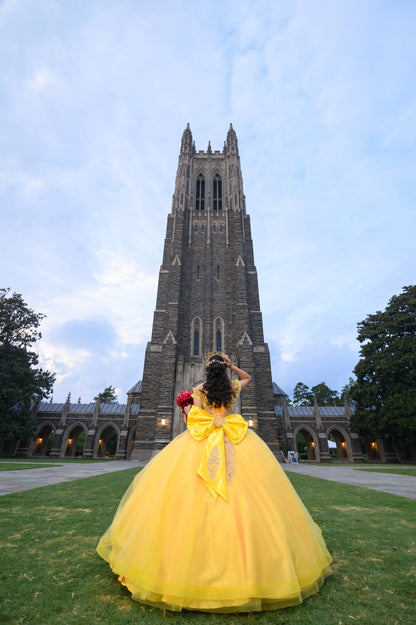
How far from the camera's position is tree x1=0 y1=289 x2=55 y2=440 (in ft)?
86.7

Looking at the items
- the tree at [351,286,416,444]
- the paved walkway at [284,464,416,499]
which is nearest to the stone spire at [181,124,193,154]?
the tree at [351,286,416,444]

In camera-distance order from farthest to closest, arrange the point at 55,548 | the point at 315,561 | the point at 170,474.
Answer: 1. the point at 55,548
2. the point at 170,474
3. the point at 315,561

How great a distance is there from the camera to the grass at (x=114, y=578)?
1.85 m

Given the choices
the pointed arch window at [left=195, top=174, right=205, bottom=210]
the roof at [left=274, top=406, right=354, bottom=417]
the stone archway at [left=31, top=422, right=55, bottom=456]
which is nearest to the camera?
the pointed arch window at [left=195, top=174, right=205, bottom=210]

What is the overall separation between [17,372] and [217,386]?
3026cm

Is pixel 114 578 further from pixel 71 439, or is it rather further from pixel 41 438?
pixel 41 438

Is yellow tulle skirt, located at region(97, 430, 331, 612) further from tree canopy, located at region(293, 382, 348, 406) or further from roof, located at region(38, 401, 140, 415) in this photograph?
tree canopy, located at region(293, 382, 348, 406)

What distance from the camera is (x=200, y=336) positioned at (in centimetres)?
2431

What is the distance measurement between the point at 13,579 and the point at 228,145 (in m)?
37.4

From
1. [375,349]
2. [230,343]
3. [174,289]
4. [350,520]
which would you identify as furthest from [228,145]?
[350,520]

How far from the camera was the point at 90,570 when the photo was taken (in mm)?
2498

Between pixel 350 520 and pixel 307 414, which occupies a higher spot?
pixel 307 414

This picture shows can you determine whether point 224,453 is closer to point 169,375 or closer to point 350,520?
point 350,520

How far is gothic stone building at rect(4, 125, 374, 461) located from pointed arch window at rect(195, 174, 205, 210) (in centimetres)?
11
